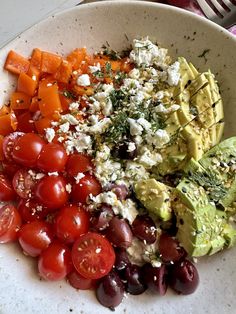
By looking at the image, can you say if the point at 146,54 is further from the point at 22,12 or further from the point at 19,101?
the point at 22,12

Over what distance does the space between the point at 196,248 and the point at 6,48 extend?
3.51ft

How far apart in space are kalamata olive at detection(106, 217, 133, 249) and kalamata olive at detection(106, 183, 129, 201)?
83 millimetres

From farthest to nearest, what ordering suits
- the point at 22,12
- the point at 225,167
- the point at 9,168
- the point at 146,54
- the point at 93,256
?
the point at 22,12 < the point at 146,54 < the point at 9,168 < the point at 225,167 < the point at 93,256

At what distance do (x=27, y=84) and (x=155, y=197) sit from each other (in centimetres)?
68

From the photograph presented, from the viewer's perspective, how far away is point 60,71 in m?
1.99

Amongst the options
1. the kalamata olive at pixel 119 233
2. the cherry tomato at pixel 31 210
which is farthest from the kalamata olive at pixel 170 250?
the cherry tomato at pixel 31 210

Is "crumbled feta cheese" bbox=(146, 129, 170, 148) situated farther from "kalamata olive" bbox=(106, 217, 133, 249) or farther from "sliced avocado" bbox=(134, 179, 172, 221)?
"kalamata olive" bbox=(106, 217, 133, 249)

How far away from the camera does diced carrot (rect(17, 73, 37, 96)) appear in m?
1.98

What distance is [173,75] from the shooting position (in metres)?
1.95

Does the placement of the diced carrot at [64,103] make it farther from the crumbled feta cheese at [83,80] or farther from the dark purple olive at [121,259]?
the dark purple olive at [121,259]

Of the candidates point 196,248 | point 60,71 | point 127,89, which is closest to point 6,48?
point 60,71

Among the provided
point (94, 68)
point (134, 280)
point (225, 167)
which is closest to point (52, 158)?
point (94, 68)

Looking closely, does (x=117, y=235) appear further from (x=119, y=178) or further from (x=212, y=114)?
(x=212, y=114)

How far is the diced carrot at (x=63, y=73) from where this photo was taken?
198 cm
